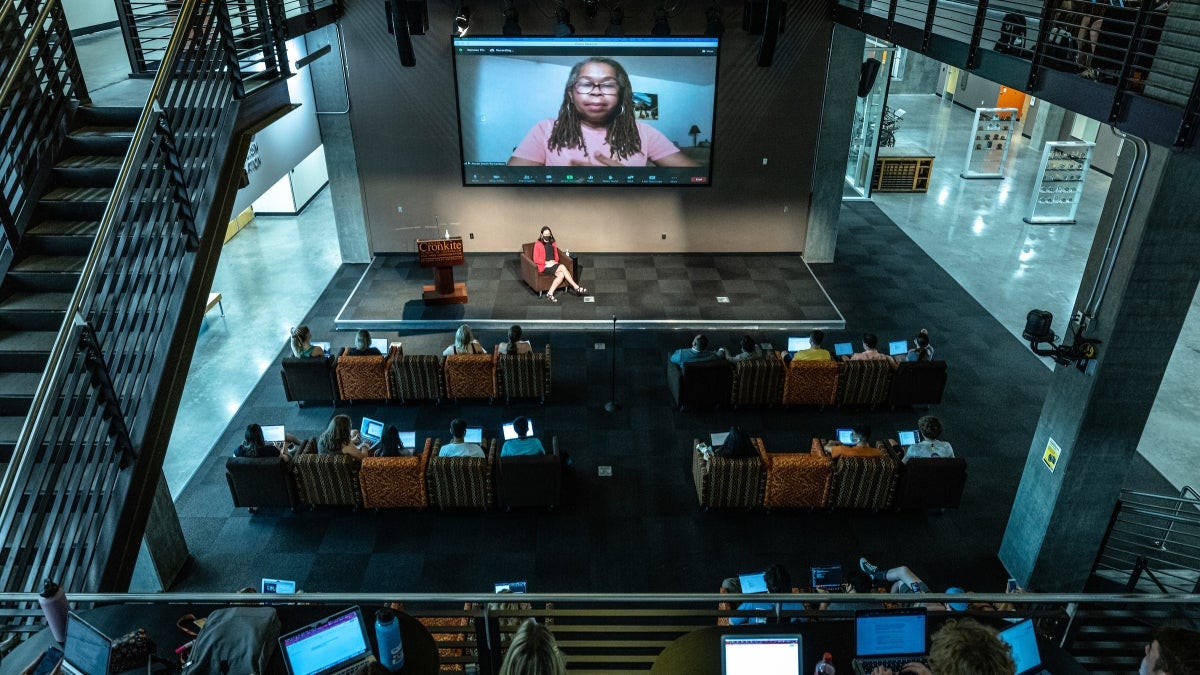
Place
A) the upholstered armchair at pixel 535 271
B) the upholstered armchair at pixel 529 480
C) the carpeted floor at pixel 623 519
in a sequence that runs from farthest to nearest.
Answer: the upholstered armchair at pixel 535 271 → the upholstered armchair at pixel 529 480 → the carpeted floor at pixel 623 519

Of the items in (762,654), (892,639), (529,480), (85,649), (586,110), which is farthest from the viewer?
(586,110)

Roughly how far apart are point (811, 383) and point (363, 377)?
530cm

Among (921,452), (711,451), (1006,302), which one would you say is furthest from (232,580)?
(1006,302)

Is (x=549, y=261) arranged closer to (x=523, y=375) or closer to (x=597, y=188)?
(x=597, y=188)

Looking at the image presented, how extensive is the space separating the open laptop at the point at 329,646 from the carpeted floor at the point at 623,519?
313cm

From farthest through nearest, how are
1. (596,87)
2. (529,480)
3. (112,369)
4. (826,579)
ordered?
1. (596,87)
2. (529,480)
3. (826,579)
4. (112,369)

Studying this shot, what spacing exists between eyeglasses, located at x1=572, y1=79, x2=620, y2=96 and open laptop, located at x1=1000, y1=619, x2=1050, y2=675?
9.79 m

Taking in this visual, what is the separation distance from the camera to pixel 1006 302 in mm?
11273

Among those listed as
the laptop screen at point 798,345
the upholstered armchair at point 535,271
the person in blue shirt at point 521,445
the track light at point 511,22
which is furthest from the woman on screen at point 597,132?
the person in blue shirt at point 521,445

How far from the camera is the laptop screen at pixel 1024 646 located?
10.5 feet

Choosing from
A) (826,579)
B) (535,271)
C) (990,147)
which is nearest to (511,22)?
(535,271)

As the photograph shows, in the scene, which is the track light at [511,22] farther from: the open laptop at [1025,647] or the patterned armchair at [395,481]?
the open laptop at [1025,647]

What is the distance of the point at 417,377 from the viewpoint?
331 inches

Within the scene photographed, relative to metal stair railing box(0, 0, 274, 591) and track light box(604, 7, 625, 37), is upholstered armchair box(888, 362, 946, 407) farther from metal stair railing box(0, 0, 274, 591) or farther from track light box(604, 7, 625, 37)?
metal stair railing box(0, 0, 274, 591)
